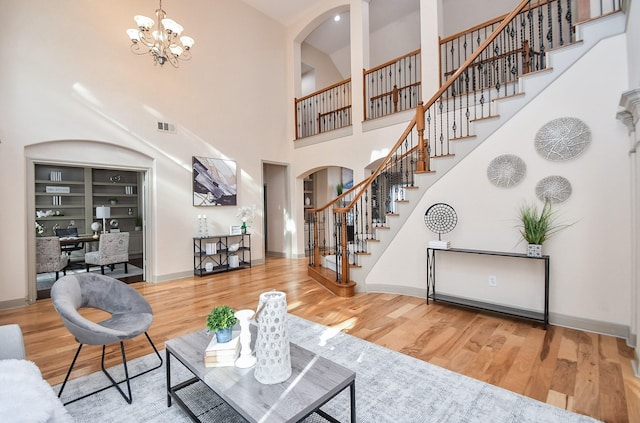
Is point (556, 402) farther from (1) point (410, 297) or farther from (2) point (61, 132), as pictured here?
(2) point (61, 132)

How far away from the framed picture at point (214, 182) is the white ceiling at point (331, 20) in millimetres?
3901

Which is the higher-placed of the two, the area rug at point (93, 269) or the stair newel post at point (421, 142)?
the stair newel post at point (421, 142)

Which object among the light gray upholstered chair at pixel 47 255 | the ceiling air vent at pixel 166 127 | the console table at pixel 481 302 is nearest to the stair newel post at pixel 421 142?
the console table at pixel 481 302

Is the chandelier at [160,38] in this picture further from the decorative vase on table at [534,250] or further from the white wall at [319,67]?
the decorative vase on table at [534,250]

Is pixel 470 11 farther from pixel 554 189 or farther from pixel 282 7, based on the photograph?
pixel 554 189

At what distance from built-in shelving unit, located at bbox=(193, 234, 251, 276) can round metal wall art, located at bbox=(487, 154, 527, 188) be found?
194 inches

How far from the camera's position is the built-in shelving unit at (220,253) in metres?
6.00

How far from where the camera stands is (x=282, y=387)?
1474 millimetres

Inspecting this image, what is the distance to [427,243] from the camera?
13.2 feet

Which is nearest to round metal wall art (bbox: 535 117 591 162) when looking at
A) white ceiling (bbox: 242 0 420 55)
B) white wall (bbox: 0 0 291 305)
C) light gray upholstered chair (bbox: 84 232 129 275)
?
white wall (bbox: 0 0 291 305)

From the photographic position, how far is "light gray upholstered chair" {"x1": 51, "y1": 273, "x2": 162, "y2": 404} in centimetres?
192

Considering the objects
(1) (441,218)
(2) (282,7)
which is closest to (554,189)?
(1) (441,218)

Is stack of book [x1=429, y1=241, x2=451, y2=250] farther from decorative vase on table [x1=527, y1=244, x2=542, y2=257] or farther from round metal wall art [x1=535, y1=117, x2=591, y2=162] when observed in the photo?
round metal wall art [x1=535, y1=117, x2=591, y2=162]

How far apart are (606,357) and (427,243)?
6.46ft
